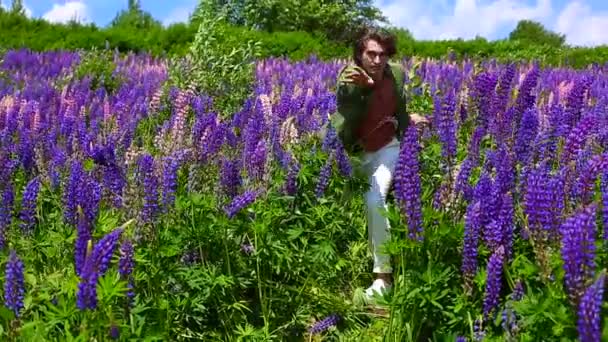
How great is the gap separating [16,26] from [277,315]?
47.4ft

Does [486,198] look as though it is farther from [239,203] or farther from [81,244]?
[81,244]

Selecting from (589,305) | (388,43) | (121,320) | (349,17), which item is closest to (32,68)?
(388,43)

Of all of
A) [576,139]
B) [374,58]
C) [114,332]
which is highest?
[374,58]

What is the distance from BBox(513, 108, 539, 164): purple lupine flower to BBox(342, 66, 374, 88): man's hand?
818mm

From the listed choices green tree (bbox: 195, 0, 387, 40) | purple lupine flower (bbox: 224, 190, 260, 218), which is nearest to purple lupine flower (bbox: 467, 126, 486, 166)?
purple lupine flower (bbox: 224, 190, 260, 218)

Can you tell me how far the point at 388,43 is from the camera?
4098 millimetres

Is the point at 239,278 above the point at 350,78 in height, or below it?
below

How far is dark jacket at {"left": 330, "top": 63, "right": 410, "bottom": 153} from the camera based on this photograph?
4.01m

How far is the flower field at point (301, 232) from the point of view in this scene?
2.52 m

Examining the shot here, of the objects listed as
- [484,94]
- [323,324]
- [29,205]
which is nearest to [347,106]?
[484,94]

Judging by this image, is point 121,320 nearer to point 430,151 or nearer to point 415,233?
point 415,233

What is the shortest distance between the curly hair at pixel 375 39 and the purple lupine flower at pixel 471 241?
151 cm

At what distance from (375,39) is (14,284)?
2.35 meters

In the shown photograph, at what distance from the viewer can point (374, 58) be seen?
4.04 m
